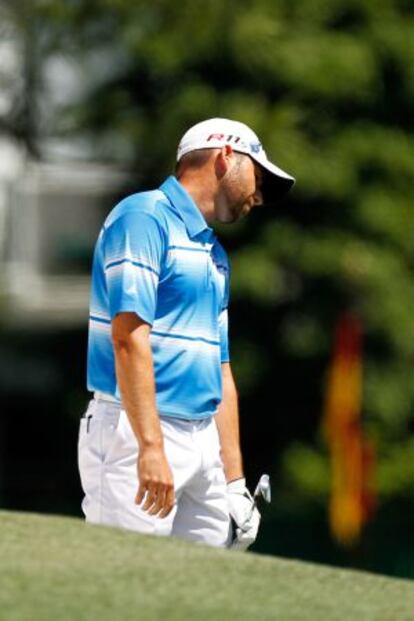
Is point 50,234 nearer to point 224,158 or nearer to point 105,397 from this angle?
point 224,158

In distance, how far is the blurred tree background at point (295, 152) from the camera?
13805 millimetres

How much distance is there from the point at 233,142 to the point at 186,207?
23cm

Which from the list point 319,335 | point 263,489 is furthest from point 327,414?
point 263,489

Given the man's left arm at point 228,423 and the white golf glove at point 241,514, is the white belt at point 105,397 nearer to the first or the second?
the man's left arm at point 228,423

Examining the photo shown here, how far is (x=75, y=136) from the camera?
14.8m

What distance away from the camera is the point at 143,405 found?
5379 millimetres

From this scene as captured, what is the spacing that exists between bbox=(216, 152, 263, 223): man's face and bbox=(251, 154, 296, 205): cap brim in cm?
4

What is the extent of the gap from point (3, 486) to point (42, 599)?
1297cm

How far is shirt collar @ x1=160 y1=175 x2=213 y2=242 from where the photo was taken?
5.64 meters

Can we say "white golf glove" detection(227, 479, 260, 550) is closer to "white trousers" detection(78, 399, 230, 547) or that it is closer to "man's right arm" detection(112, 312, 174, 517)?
"white trousers" detection(78, 399, 230, 547)

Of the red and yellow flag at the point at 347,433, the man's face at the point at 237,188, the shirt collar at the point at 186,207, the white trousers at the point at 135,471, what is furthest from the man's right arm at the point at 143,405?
the red and yellow flag at the point at 347,433

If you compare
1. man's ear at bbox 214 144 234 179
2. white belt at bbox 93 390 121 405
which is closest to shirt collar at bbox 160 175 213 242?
man's ear at bbox 214 144 234 179

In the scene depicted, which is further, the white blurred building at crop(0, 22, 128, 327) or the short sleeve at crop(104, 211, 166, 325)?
the white blurred building at crop(0, 22, 128, 327)

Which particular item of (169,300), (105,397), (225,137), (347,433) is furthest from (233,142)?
(347,433)
